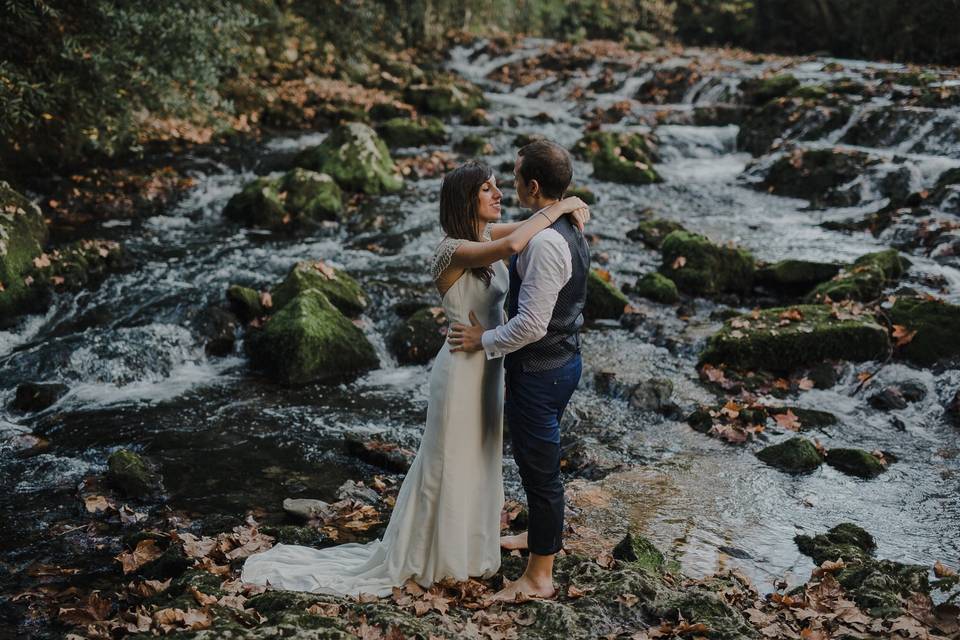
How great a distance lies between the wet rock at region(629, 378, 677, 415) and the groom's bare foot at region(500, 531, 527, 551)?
3.61 m

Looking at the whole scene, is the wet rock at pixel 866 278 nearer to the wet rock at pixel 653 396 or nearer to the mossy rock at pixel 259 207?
the wet rock at pixel 653 396

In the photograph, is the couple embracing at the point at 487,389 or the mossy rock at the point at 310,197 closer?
the couple embracing at the point at 487,389

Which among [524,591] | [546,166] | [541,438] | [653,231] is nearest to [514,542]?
[524,591]

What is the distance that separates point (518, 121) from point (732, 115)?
6118 millimetres

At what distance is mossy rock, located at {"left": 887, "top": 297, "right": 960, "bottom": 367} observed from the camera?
8.95 meters

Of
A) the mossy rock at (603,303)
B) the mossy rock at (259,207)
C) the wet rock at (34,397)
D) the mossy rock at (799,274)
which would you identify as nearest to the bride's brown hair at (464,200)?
the wet rock at (34,397)

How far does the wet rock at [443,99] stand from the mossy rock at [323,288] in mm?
13444

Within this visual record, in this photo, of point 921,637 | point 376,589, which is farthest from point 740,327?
point 376,589

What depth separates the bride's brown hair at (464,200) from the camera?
415 cm

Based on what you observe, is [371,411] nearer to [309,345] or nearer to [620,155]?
[309,345]

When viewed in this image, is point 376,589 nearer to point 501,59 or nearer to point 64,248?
point 64,248

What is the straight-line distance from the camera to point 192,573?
15.1 ft

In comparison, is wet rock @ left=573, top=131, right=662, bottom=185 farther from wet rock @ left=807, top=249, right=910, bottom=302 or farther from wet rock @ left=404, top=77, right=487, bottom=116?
wet rock @ left=807, top=249, right=910, bottom=302

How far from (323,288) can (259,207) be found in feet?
14.8
